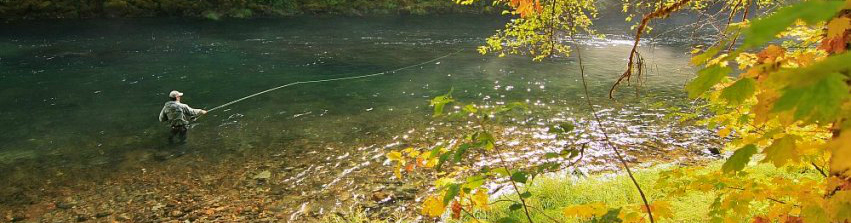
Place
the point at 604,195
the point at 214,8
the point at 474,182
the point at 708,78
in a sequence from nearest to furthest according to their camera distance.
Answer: the point at 708,78, the point at 474,182, the point at 604,195, the point at 214,8

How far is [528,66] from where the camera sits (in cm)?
2028

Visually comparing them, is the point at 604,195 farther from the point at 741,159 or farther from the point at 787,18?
the point at 787,18

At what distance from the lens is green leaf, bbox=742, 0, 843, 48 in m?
0.90

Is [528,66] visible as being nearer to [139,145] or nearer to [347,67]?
[347,67]

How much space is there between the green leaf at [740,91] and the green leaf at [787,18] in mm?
914

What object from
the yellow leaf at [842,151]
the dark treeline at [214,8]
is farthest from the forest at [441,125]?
the dark treeline at [214,8]

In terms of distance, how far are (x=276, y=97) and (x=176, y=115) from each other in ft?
14.9

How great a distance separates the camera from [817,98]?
93cm

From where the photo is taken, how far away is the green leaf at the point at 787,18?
0.90 meters

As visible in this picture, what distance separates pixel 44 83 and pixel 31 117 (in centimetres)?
403

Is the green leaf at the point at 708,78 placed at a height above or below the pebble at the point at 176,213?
above

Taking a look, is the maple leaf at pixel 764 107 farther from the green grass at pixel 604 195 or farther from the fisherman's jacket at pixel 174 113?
the fisherman's jacket at pixel 174 113

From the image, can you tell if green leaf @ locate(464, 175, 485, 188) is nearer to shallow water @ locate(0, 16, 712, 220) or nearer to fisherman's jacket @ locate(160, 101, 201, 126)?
shallow water @ locate(0, 16, 712, 220)

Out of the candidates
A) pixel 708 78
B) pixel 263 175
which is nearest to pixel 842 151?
pixel 708 78
